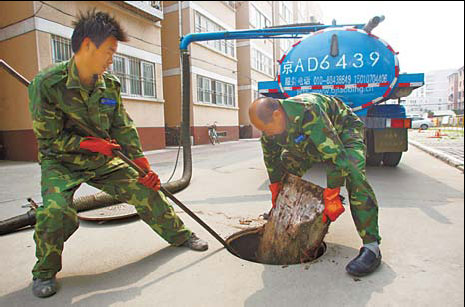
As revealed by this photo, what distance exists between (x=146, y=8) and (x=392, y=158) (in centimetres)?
823

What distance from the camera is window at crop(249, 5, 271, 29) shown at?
18.8 meters

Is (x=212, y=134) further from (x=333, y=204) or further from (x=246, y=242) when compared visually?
(x=333, y=204)

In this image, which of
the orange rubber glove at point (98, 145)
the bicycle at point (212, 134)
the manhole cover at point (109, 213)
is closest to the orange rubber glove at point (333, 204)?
the orange rubber glove at point (98, 145)

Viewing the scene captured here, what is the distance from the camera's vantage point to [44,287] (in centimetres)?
171

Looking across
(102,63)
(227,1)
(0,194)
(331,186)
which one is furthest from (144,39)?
(331,186)

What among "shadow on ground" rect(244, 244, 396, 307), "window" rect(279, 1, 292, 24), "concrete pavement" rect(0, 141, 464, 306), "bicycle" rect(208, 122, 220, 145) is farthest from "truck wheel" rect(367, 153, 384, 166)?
"window" rect(279, 1, 292, 24)

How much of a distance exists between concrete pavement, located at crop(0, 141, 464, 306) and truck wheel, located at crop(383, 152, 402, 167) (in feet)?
7.91

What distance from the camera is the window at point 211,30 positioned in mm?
13031

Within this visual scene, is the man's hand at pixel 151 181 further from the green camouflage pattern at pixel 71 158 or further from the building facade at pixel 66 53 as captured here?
the building facade at pixel 66 53

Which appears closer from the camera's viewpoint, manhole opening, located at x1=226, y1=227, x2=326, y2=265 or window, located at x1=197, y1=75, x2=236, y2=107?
manhole opening, located at x1=226, y1=227, x2=326, y2=265

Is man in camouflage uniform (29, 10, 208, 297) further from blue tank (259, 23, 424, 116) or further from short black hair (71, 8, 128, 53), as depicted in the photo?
blue tank (259, 23, 424, 116)

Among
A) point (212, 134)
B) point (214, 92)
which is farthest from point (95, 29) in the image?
Result: point (214, 92)

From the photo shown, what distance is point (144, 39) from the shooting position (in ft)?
32.9

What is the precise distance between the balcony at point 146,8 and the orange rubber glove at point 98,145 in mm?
8433
